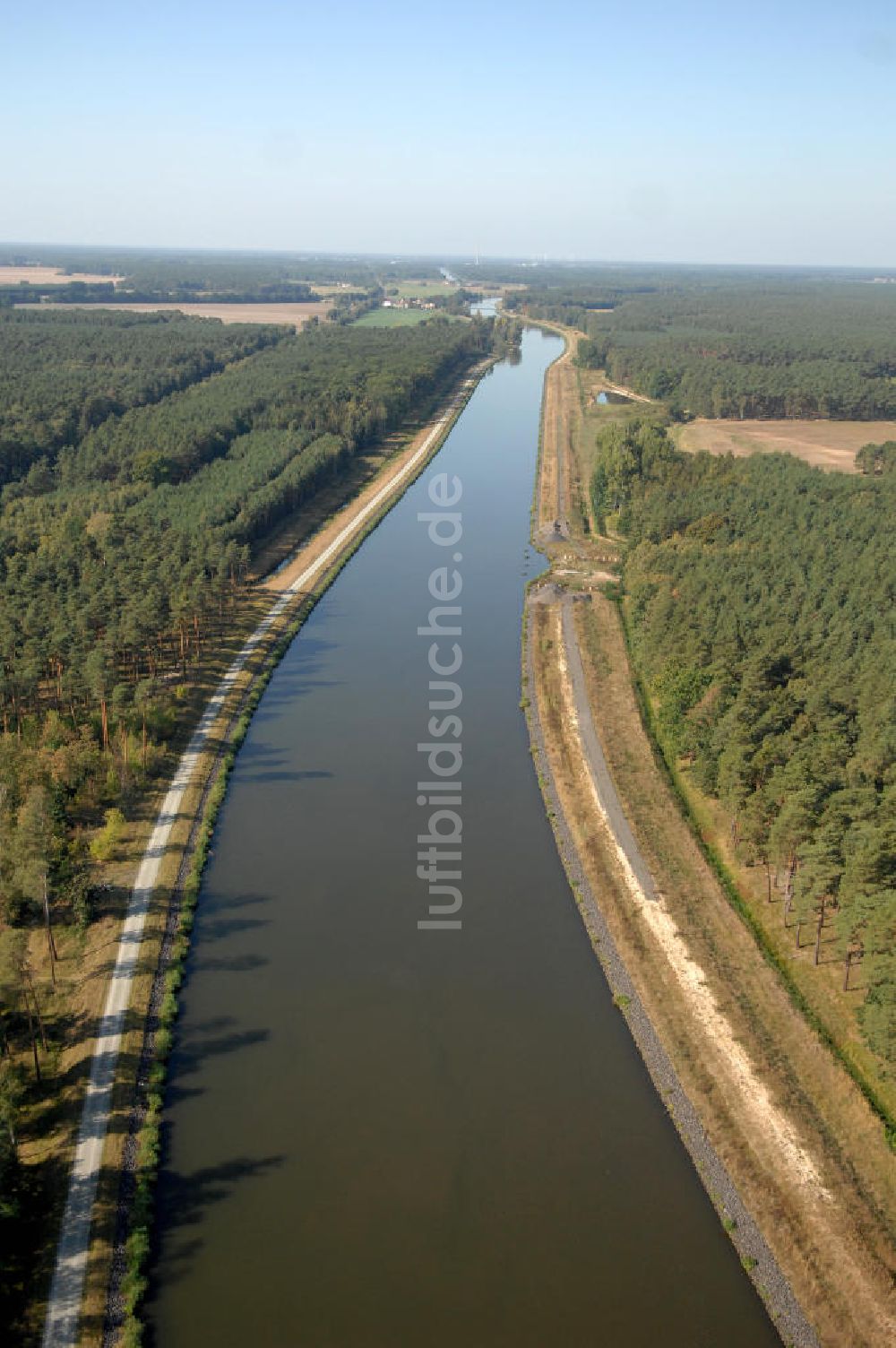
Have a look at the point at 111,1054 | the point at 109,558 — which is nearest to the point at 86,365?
the point at 109,558

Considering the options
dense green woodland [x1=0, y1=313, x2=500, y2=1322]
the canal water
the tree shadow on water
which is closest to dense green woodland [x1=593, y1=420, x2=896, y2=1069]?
the canal water

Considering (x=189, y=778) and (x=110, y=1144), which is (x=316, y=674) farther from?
(x=110, y=1144)

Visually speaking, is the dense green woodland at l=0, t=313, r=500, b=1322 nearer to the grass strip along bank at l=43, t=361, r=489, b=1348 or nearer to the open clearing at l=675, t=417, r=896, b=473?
the grass strip along bank at l=43, t=361, r=489, b=1348

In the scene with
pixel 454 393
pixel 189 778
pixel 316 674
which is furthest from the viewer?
pixel 454 393

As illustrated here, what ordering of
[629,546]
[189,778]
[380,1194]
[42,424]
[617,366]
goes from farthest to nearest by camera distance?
[617,366] < [42,424] < [629,546] < [189,778] < [380,1194]

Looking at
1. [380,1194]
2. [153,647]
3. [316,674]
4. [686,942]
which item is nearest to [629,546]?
[316,674]

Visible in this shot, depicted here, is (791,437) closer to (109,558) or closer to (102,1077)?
(109,558)
